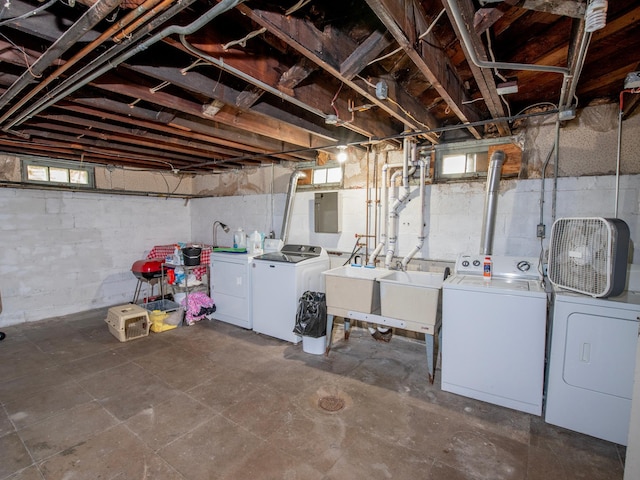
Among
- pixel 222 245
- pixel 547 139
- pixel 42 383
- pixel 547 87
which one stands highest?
pixel 547 87

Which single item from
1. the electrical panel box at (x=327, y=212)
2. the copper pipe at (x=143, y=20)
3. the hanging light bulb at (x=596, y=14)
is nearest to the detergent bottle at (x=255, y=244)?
the electrical panel box at (x=327, y=212)

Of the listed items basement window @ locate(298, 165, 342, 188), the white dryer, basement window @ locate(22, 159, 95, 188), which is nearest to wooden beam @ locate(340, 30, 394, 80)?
basement window @ locate(298, 165, 342, 188)

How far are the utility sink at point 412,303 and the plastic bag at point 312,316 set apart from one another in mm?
674

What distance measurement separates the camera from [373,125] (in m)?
2.86

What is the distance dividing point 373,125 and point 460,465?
2642 mm

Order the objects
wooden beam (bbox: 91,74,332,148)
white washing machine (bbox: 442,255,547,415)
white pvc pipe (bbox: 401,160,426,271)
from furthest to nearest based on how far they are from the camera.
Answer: white pvc pipe (bbox: 401,160,426,271)
white washing machine (bbox: 442,255,547,415)
wooden beam (bbox: 91,74,332,148)

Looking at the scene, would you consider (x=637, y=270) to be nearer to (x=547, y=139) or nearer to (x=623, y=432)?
(x=623, y=432)

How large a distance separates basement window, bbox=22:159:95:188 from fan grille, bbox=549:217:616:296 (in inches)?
226

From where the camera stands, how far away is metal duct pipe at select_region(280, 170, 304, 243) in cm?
420

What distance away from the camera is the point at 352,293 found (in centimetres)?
292

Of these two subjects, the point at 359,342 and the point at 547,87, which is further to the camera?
the point at 359,342

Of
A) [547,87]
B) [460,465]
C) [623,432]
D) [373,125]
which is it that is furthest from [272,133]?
[623,432]

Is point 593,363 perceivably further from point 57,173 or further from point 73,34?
point 57,173

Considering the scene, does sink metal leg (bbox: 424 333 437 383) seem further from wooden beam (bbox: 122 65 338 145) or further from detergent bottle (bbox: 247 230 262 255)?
detergent bottle (bbox: 247 230 262 255)
